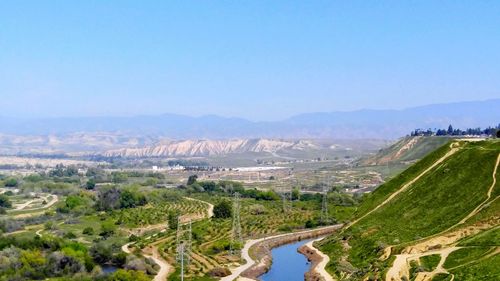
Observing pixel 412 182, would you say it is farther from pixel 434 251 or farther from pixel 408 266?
pixel 408 266

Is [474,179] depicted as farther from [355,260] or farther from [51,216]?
[51,216]

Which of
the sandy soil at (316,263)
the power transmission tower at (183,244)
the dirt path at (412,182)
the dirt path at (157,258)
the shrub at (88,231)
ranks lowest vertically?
the shrub at (88,231)

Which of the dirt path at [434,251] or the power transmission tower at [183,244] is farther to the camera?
the power transmission tower at [183,244]

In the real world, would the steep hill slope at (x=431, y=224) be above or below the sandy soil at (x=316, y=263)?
above

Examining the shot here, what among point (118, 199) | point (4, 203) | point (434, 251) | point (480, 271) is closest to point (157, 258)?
point (434, 251)

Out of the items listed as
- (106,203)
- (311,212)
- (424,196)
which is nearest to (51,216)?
(106,203)

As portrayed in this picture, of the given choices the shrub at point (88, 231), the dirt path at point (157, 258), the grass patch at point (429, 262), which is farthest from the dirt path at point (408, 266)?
the shrub at point (88, 231)

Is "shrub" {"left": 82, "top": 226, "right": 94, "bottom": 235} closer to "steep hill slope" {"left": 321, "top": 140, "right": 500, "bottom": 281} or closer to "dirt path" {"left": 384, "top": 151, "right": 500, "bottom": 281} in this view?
"steep hill slope" {"left": 321, "top": 140, "right": 500, "bottom": 281}

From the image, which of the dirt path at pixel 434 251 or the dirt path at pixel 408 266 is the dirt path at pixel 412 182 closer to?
the dirt path at pixel 434 251
